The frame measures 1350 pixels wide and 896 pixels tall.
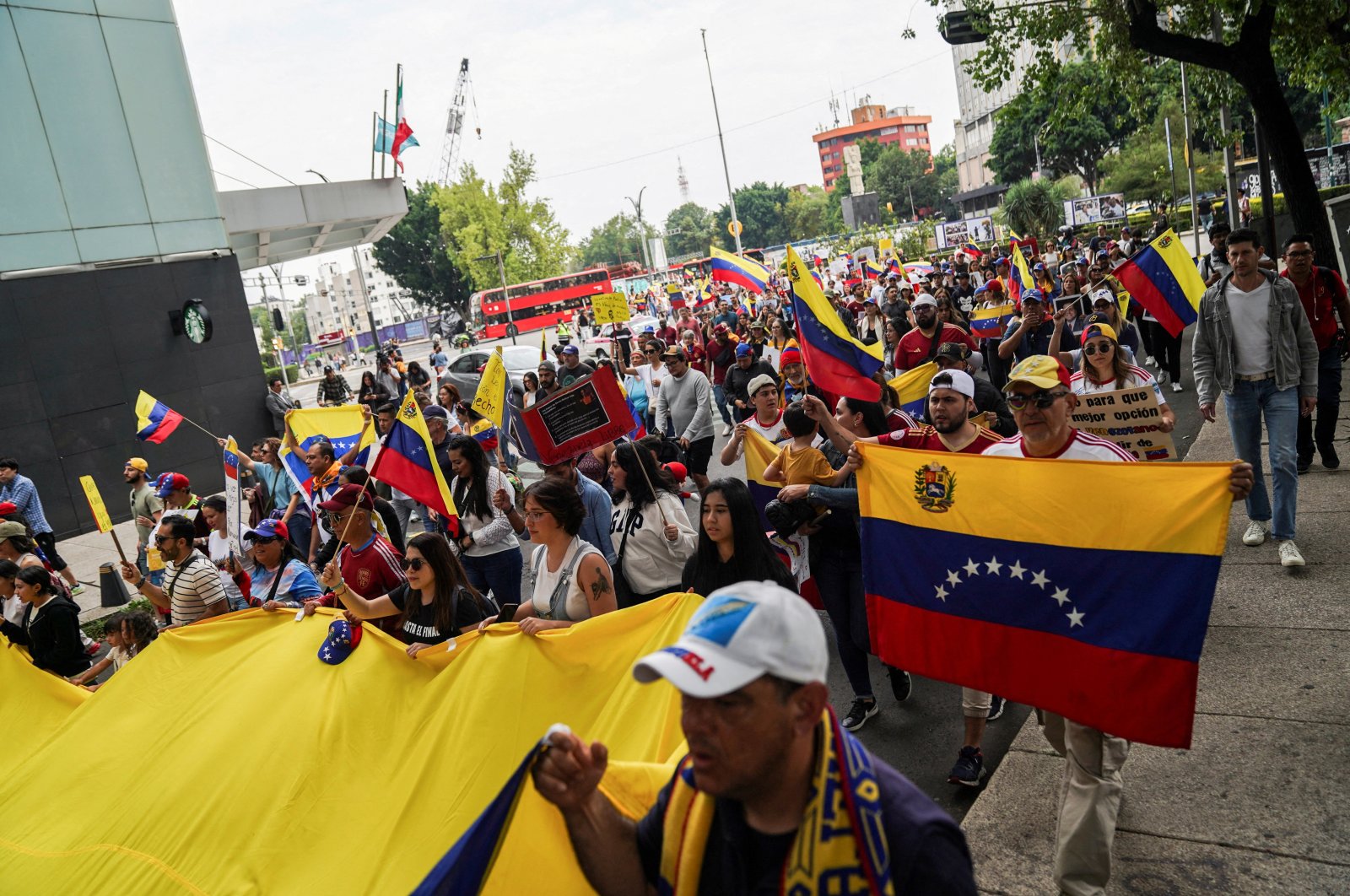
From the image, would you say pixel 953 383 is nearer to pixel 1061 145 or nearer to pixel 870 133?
pixel 1061 145

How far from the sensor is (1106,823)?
353cm

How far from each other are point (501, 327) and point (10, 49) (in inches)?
1941

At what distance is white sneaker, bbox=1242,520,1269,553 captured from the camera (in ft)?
22.1

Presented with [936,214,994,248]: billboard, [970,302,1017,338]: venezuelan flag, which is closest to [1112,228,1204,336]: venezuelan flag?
[970,302,1017,338]: venezuelan flag

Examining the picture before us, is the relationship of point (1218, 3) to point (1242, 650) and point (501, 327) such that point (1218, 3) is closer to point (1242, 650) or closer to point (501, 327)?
point (1242, 650)

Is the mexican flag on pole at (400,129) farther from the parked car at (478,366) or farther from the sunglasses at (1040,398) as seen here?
the sunglasses at (1040,398)

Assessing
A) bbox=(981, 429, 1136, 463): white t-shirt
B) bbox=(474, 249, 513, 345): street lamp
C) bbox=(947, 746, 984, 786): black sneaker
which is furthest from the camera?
bbox=(474, 249, 513, 345): street lamp

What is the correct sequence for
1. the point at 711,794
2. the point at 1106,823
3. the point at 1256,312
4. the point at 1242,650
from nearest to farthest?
the point at 711,794 < the point at 1106,823 < the point at 1242,650 < the point at 1256,312

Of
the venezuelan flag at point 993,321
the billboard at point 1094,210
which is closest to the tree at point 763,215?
the billboard at point 1094,210

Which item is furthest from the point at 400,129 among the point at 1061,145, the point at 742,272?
the point at 1061,145

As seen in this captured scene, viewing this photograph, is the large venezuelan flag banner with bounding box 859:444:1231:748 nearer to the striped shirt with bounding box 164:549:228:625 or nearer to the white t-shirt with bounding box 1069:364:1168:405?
the white t-shirt with bounding box 1069:364:1168:405

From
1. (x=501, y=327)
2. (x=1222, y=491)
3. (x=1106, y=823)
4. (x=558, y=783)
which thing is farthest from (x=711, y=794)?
(x=501, y=327)

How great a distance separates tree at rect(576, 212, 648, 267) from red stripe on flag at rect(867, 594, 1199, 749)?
154769 mm

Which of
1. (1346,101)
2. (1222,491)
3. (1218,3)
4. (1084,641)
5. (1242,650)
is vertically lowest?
(1242,650)
